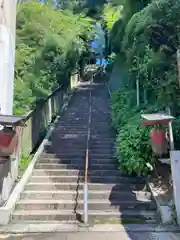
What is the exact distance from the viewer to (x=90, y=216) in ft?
21.9

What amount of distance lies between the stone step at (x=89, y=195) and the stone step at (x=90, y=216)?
2.30 feet

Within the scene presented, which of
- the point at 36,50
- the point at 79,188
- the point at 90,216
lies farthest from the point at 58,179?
the point at 36,50

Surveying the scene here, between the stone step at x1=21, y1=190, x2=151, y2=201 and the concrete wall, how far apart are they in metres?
0.57

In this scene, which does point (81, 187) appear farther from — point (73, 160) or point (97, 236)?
point (97, 236)

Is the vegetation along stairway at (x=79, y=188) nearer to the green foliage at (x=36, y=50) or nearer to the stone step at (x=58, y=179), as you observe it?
the stone step at (x=58, y=179)

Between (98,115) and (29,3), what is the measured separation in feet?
19.1

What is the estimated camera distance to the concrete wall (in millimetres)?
7211

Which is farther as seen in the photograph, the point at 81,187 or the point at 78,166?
the point at 78,166

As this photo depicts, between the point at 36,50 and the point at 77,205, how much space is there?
7.19 m

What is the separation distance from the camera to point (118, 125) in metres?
11.5

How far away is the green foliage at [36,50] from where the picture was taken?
1077cm

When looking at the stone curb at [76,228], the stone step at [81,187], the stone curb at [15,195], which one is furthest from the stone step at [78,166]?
the stone curb at [76,228]

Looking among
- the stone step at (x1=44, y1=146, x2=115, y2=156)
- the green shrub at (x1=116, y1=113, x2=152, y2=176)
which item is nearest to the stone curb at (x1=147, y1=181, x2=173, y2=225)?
the green shrub at (x1=116, y1=113, x2=152, y2=176)

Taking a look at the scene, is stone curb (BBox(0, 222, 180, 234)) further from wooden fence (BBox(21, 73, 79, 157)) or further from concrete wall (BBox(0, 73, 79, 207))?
wooden fence (BBox(21, 73, 79, 157))
